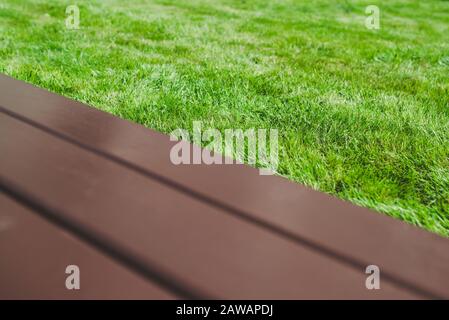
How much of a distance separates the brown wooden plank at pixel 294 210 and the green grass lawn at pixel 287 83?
2.18ft

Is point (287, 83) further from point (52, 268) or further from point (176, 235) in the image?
point (52, 268)

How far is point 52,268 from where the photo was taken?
30.4 inches

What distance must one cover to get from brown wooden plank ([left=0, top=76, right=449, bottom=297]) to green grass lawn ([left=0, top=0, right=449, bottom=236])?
2.18 feet

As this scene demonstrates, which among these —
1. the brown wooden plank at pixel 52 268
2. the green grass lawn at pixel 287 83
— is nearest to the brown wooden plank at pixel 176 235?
the brown wooden plank at pixel 52 268

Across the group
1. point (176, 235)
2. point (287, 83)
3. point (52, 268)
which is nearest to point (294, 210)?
point (176, 235)

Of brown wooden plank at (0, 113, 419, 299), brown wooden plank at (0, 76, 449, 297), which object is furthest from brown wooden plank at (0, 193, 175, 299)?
brown wooden plank at (0, 76, 449, 297)

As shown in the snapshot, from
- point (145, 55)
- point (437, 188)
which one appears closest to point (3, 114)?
point (437, 188)

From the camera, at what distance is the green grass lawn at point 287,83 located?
1879 millimetres

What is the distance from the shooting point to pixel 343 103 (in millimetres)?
2736

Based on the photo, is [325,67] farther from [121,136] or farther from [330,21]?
[330,21]

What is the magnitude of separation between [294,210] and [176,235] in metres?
0.27

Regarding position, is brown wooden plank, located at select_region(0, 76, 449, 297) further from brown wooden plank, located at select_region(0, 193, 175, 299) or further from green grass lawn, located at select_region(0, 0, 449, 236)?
green grass lawn, located at select_region(0, 0, 449, 236)

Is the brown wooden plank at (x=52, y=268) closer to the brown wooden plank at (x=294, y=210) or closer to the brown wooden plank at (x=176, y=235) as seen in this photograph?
the brown wooden plank at (x=176, y=235)
